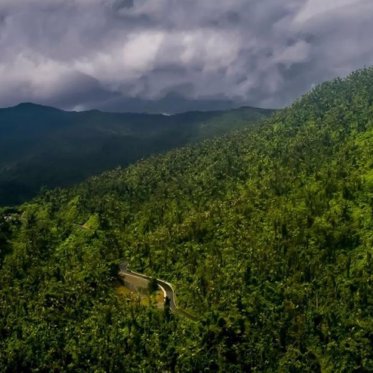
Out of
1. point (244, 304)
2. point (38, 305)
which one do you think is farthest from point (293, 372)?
point (38, 305)

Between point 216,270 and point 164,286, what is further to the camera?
point 164,286

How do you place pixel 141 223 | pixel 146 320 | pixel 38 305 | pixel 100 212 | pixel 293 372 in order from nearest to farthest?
pixel 293 372
pixel 146 320
pixel 38 305
pixel 141 223
pixel 100 212

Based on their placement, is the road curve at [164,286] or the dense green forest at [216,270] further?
the road curve at [164,286]

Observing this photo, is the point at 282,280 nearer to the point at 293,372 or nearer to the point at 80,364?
the point at 293,372

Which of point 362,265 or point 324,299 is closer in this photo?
point 324,299

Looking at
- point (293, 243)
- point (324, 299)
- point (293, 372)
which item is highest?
point (293, 243)

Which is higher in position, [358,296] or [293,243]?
[293,243]

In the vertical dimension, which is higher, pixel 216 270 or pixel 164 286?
pixel 216 270

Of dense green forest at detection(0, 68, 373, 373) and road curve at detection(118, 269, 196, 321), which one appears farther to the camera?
road curve at detection(118, 269, 196, 321)
